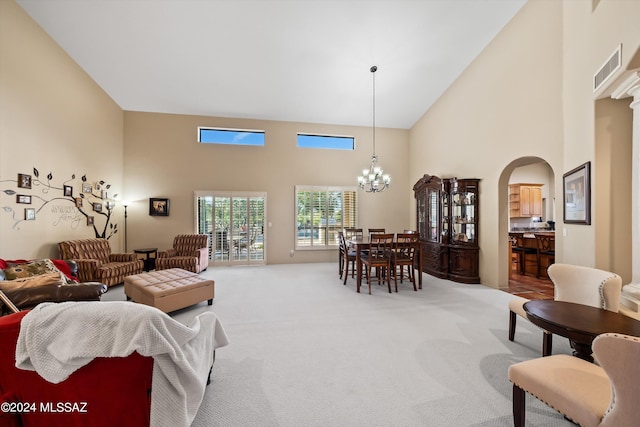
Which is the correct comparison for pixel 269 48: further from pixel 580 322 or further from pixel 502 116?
pixel 580 322

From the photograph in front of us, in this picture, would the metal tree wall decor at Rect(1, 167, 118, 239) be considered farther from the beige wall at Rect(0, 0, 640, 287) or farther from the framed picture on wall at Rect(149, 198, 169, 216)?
the framed picture on wall at Rect(149, 198, 169, 216)

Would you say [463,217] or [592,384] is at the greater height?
[463,217]

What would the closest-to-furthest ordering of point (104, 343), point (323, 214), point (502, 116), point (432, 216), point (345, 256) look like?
point (104, 343) → point (502, 116) → point (345, 256) → point (432, 216) → point (323, 214)

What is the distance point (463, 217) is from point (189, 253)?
21.7 feet

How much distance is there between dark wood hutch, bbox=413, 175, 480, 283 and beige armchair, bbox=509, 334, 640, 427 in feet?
13.1

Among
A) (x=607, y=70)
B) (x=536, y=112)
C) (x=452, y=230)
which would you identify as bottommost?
(x=452, y=230)

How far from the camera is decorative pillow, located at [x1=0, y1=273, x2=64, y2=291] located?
276 cm

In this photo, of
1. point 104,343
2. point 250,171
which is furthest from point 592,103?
point 250,171

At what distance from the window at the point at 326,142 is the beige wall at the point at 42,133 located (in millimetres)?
4938

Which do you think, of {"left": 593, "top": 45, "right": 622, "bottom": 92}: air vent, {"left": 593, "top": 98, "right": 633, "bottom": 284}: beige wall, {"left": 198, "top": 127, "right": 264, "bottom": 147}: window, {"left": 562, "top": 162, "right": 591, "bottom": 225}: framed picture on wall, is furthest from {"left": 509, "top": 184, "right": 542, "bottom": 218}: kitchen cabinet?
{"left": 198, "top": 127, "right": 264, "bottom": 147}: window

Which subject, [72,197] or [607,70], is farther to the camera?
[72,197]

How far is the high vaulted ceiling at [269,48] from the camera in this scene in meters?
4.19

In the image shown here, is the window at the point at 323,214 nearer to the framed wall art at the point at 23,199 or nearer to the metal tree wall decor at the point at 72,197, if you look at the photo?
the metal tree wall decor at the point at 72,197

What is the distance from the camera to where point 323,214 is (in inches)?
302
